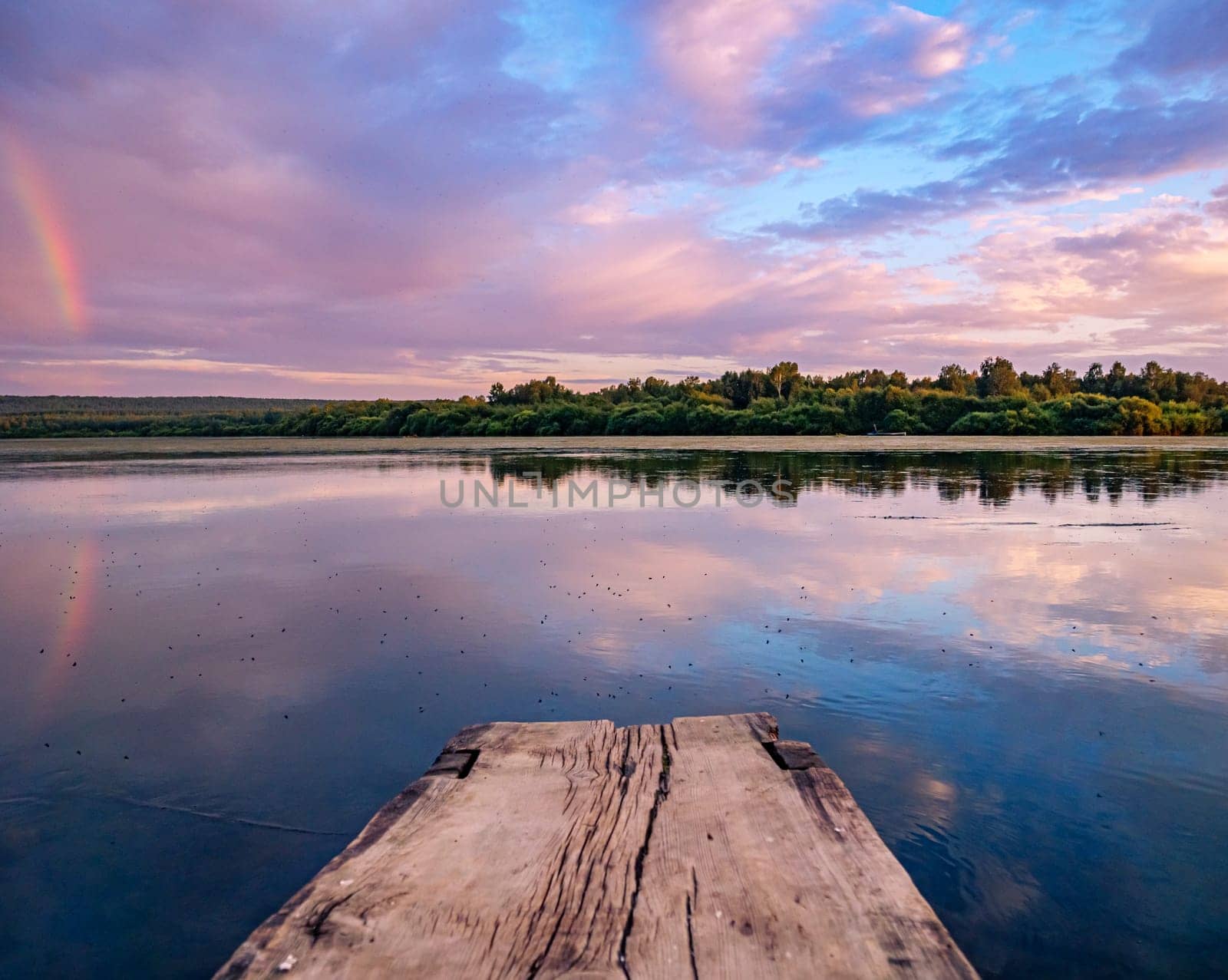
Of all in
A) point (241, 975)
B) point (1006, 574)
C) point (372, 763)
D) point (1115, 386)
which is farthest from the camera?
point (1115, 386)

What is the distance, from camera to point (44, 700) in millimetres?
6145

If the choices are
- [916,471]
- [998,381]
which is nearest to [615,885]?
[916,471]

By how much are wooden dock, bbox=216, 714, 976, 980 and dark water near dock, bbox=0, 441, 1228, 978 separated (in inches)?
29.9

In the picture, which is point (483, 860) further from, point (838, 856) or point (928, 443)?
point (928, 443)

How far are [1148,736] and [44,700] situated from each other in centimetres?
766

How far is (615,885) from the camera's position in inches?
114

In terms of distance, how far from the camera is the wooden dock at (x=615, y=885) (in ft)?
8.14

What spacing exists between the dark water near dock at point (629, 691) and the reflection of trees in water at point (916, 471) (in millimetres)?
6280

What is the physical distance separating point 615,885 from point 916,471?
27.2 meters

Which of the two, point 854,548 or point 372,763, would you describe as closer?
point 372,763

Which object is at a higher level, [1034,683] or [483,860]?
[483,860]

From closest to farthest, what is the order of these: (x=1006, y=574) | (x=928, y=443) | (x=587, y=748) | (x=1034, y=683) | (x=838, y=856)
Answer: (x=838, y=856) → (x=587, y=748) → (x=1034, y=683) → (x=1006, y=574) → (x=928, y=443)

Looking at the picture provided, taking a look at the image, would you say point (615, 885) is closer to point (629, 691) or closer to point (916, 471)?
point (629, 691)

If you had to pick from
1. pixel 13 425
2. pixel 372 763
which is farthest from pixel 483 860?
pixel 13 425
